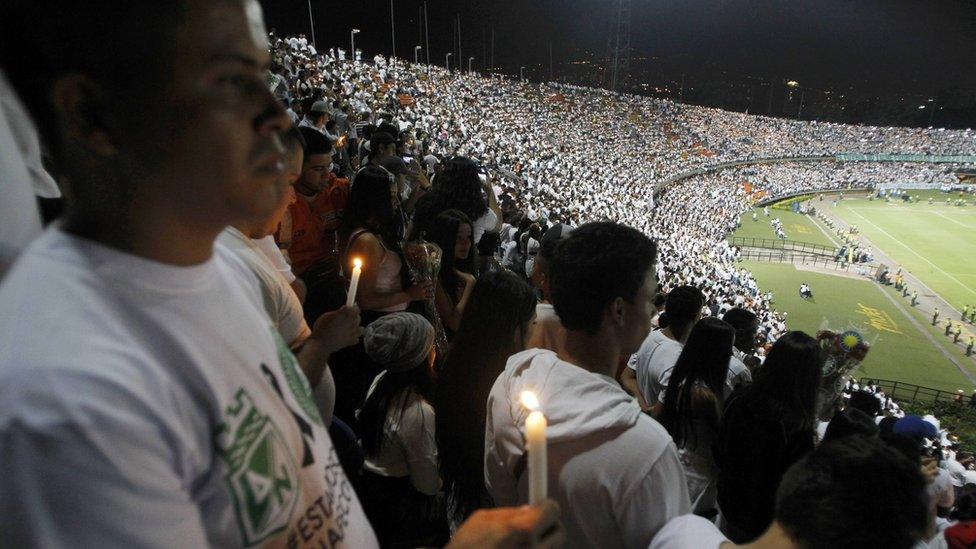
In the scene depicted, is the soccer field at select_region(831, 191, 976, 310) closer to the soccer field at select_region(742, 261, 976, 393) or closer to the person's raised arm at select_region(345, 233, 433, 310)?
the soccer field at select_region(742, 261, 976, 393)

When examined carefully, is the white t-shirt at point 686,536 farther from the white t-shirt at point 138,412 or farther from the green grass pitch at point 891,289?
the green grass pitch at point 891,289

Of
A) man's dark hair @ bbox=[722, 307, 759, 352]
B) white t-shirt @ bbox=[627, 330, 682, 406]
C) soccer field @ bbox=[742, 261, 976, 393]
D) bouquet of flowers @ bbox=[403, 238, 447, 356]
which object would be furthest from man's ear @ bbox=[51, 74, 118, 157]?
soccer field @ bbox=[742, 261, 976, 393]

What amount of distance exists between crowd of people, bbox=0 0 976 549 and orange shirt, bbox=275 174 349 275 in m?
0.02

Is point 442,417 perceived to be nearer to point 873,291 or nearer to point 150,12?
point 150,12

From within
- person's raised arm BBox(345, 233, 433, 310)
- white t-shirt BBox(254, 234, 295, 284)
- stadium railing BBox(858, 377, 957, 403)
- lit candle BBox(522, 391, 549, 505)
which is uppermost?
lit candle BBox(522, 391, 549, 505)

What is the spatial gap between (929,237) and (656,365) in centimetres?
5383

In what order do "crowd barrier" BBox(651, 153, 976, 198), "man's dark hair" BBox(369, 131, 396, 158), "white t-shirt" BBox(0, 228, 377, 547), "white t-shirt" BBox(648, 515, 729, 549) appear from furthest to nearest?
1. "crowd barrier" BBox(651, 153, 976, 198)
2. "man's dark hair" BBox(369, 131, 396, 158)
3. "white t-shirt" BBox(648, 515, 729, 549)
4. "white t-shirt" BBox(0, 228, 377, 547)

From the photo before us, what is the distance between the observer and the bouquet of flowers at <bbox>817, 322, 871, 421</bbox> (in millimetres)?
4051

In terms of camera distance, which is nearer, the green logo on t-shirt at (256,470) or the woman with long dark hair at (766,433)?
the green logo on t-shirt at (256,470)

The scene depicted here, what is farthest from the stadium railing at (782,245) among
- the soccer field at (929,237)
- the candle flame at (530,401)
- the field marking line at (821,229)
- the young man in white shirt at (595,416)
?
the candle flame at (530,401)

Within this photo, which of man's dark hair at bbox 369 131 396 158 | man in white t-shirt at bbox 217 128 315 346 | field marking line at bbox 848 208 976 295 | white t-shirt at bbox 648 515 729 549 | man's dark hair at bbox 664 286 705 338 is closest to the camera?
white t-shirt at bbox 648 515 729 549

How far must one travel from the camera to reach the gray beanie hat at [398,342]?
253 centimetres

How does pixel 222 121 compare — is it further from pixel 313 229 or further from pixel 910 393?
pixel 910 393

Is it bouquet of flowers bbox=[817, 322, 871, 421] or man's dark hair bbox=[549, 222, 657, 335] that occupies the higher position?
man's dark hair bbox=[549, 222, 657, 335]
